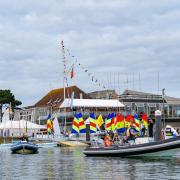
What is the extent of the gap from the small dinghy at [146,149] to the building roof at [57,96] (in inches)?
3466

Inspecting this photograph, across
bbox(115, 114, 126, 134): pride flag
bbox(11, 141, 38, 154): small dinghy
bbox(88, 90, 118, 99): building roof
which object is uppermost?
bbox(88, 90, 118, 99): building roof

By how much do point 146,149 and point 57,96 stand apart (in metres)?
101

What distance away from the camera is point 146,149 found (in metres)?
43.2

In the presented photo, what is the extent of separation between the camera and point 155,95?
126062 mm

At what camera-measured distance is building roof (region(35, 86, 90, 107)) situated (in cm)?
13812

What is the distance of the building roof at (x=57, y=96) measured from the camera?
13812 centimetres

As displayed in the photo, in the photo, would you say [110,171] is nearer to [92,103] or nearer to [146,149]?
[146,149]

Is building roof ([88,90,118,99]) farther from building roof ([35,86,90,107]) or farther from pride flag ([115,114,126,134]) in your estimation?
pride flag ([115,114,126,134])

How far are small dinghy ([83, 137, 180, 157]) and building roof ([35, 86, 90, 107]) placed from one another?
88047 millimetres

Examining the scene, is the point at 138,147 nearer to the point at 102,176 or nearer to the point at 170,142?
the point at 170,142

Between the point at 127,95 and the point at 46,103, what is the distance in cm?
3071

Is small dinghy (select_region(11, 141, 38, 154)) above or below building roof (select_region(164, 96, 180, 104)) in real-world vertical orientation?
below

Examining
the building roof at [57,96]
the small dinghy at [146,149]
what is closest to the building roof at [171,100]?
the building roof at [57,96]

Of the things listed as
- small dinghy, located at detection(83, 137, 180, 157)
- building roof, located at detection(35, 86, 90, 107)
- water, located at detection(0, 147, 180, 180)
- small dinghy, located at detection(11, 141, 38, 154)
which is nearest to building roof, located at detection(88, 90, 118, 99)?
building roof, located at detection(35, 86, 90, 107)
